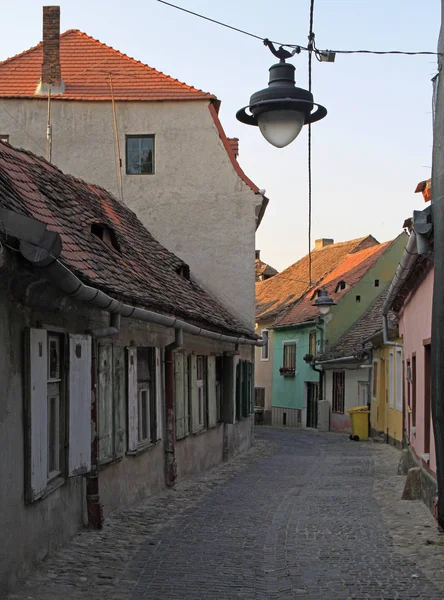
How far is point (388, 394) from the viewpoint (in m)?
26.2

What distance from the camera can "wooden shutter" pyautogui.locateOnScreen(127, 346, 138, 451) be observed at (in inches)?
472

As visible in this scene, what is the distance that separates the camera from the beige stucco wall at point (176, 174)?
22844 millimetres

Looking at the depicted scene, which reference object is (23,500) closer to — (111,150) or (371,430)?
(111,150)

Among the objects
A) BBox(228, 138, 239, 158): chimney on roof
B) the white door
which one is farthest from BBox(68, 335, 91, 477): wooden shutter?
the white door

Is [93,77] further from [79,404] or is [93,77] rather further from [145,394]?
[79,404]

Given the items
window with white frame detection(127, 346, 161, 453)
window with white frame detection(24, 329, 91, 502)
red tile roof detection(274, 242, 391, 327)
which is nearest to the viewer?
window with white frame detection(24, 329, 91, 502)

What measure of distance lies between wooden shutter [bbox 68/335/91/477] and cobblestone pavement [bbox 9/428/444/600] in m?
0.81

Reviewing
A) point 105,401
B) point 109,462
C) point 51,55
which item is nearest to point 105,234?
point 105,401

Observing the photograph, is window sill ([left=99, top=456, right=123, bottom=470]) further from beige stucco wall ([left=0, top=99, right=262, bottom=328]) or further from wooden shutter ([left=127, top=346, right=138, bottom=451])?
beige stucco wall ([left=0, top=99, right=262, bottom=328])

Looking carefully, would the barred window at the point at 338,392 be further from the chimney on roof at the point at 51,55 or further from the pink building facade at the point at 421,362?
the pink building facade at the point at 421,362

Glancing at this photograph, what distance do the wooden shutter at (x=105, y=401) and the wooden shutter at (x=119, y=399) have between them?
0.17 meters

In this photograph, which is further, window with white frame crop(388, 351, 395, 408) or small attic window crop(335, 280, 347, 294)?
small attic window crop(335, 280, 347, 294)

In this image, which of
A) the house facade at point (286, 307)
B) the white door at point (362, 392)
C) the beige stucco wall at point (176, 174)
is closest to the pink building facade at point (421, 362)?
the beige stucco wall at point (176, 174)

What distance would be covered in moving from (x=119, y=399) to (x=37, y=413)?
12.0ft
